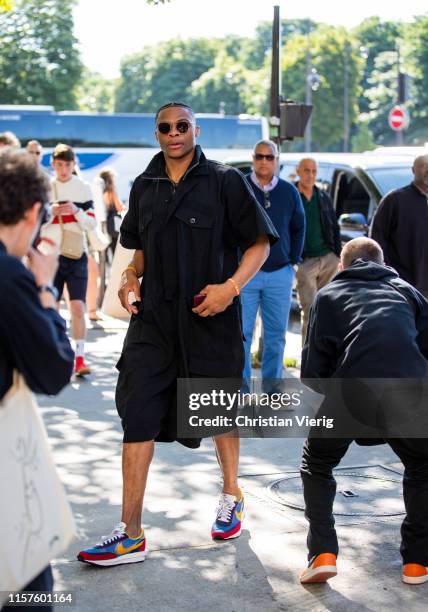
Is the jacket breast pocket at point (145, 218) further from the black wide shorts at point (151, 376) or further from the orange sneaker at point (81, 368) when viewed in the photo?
the orange sneaker at point (81, 368)

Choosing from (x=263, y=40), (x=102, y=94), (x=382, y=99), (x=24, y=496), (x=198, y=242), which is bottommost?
(x=24, y=496)

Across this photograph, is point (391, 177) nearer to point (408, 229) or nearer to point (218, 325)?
point (408, 229)

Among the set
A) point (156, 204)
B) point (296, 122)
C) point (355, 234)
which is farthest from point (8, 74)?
point (156, 204)

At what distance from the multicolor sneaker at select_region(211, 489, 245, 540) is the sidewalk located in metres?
0.05

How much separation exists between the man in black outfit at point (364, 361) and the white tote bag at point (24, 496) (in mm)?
1873

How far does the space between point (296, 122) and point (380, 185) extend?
479 centimetres

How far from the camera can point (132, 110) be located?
337ft

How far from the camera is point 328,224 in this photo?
9.95 m

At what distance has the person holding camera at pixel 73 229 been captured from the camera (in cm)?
896

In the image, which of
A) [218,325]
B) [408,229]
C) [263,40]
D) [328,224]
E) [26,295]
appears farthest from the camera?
[263,40]

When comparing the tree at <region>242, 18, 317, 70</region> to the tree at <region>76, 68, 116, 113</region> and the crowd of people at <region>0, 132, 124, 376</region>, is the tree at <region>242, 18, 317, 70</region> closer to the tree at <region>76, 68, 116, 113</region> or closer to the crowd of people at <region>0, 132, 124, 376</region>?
the tree at <region>76, 68, 116, 113</region>

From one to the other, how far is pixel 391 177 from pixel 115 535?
7352 mm

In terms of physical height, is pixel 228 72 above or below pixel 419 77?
above

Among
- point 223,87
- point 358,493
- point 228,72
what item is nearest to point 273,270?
point 358,493
